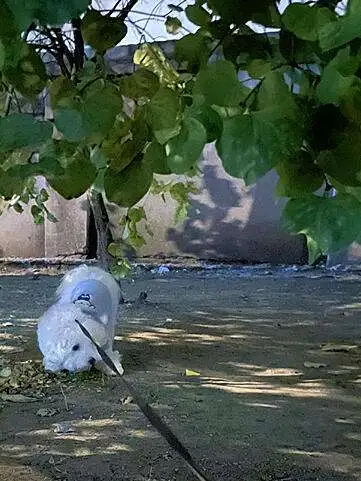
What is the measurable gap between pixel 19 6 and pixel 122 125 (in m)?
0.26

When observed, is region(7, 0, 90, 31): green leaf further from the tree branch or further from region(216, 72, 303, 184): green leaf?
the tree branch

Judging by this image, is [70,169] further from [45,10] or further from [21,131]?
[45,10]

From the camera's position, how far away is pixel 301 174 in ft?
1.84

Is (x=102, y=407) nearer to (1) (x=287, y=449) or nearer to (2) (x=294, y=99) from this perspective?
(1) (x=287, y=449)

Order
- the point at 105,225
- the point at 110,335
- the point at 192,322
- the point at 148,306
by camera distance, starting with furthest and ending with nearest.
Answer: the point at 148,306, the point at 192,322, the point at 105,225, the point at 110,335

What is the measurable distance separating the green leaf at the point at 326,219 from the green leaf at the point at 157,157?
0.10 m

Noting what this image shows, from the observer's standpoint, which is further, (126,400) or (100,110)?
(126,400)

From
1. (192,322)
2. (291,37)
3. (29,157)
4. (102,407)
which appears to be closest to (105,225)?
(192,322)

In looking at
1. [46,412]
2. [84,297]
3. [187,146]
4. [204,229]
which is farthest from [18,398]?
[204,229]

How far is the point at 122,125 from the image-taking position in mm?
683

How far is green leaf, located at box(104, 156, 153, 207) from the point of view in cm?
60

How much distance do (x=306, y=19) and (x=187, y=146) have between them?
0.36 feet

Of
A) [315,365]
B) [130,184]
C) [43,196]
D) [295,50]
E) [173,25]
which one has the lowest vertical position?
[315,365]

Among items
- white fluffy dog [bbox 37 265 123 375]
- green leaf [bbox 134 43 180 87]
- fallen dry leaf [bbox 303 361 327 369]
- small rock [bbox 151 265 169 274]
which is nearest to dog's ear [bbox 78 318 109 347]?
white fluffy dog [bbox 37 265 123 375]
